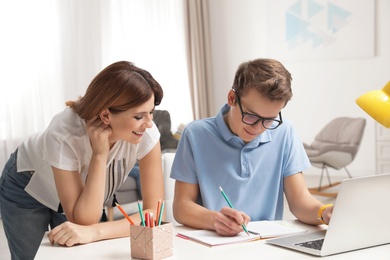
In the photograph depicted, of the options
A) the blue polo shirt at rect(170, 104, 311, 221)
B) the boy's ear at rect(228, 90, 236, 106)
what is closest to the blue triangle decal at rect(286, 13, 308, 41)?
the blue polo shirt at rect(170, 104, 311, 221)

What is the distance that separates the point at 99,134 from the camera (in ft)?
6.14

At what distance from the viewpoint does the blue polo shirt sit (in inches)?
78.1

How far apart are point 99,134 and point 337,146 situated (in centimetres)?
446

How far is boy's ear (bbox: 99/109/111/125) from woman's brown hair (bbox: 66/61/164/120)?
0.5 inches

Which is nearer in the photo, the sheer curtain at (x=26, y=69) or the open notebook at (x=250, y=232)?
the open notebook at (x=250, y=232)

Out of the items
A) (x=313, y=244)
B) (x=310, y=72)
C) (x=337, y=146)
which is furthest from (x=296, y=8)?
(x=313, y=244)

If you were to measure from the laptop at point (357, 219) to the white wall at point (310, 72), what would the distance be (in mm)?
5358

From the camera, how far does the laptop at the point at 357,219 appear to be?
4.73 feet

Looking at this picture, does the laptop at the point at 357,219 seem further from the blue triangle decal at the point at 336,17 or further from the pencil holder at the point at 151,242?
the blue triangle decal at the point at 336,17

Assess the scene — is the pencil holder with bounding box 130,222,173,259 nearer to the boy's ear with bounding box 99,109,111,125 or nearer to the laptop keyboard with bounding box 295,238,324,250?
the laptop keyboard with bounding box 295,238,324,250

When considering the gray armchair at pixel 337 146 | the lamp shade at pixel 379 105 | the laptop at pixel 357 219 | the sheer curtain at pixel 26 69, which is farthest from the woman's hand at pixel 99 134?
the gray armchair at pixel 337 146

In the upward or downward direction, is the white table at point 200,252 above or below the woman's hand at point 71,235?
below

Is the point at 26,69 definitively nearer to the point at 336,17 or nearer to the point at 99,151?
the point at 336,17

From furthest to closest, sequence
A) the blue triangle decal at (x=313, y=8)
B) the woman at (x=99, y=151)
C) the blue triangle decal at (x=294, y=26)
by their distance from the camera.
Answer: the blue triangle decal at (x=294, y=26)
the blue triangle decal at (x=313, y=8)
the woman at (x=99, y=151)
